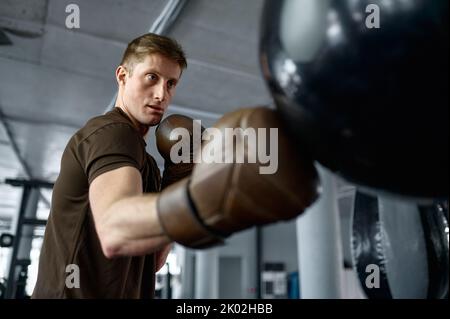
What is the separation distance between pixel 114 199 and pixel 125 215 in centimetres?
6

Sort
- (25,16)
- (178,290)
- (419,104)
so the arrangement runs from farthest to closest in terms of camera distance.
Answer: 1. (178,290)
2. (25,16)
3. (419,104)

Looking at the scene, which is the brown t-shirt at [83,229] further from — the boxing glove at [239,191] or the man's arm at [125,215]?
the boxing glove at [239,191]

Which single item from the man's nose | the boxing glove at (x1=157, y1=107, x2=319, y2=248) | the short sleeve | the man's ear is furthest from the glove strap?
the man's ear

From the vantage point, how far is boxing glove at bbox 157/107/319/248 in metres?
0.63

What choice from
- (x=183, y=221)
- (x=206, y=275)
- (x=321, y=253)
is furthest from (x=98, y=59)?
(x=206, y=275)

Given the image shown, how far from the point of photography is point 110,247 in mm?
735

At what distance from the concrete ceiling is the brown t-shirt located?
2.10 meters

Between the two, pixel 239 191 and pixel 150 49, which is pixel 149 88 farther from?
pixel 239 191

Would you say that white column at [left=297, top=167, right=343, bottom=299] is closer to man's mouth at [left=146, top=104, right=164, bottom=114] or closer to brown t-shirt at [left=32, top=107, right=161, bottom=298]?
man's mouth at [left=146, top=104, right=164, bottom=114]

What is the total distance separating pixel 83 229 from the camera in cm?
89

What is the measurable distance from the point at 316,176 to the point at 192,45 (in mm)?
2719

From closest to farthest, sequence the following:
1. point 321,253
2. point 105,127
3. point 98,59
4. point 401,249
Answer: point 105,127
point 401,249
point 98,59
point 321,253
